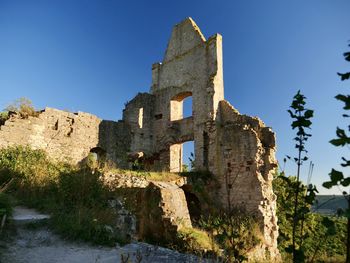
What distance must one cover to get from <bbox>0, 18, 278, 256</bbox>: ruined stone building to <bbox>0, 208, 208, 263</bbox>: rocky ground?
19.4ft

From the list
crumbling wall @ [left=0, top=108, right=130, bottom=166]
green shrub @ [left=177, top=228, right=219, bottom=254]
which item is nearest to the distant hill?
green shrub @ [left=177, top=228, right=219, bottom=254]

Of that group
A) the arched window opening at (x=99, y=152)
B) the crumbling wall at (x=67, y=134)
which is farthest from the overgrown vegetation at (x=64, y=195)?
the arched window opening at (x=99, y=152)

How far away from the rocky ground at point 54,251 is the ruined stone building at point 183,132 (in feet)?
19.4

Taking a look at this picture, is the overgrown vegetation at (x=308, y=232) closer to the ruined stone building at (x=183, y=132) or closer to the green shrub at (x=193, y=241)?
the green shrub at (x=193, y=241)

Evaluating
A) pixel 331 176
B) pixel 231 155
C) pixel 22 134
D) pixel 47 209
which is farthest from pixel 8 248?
pixel 231 155

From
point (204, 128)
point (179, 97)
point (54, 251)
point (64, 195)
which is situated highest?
point (179, 97)

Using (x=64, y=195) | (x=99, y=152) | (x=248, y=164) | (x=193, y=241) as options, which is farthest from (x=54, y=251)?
(x=99, y=152)

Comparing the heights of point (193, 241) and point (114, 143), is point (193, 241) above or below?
below

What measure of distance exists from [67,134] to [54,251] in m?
9.92

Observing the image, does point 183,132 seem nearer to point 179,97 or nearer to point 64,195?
point 179,97

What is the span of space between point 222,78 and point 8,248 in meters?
12.2

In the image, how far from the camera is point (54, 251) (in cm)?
498

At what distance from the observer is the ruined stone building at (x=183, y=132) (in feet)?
41.5

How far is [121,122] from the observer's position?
1659 cm
